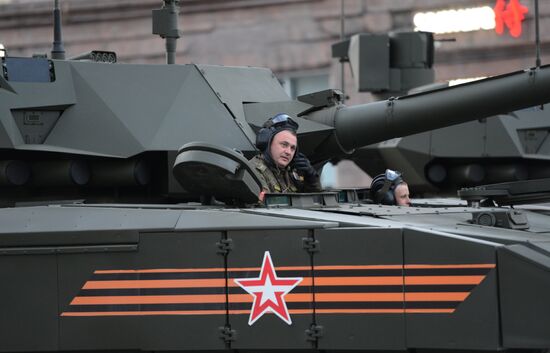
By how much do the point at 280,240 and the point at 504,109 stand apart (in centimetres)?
291

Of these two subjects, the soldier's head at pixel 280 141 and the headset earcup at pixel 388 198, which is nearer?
the soldier's head at pixel 280 141

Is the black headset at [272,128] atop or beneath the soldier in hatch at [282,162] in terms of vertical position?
atop

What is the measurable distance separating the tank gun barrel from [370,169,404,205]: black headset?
63 centimetres

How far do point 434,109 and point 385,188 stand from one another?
0.79m

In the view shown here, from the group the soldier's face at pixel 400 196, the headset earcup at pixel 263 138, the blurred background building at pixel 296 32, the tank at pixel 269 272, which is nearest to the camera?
the tank at pixel 269 272

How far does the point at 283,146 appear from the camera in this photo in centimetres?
901

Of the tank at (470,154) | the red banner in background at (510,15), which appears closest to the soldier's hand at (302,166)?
the tank at (470,154)

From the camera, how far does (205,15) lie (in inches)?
1126

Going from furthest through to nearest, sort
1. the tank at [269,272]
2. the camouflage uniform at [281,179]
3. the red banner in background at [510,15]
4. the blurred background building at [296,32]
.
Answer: the blurred background building at [296,32] < the red banner in background at [510,15] < the camouflage uniform at [281,179] < the tank at [269,272]

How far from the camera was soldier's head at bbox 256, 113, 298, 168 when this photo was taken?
9.01 metres

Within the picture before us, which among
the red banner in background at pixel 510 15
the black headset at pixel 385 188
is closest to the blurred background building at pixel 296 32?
the red banner in background at pixel 510 15

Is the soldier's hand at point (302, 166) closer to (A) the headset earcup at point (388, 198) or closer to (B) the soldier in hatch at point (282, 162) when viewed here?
(B) the soldier in hatch at point (282, 162)

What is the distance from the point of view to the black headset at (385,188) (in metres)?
9.78

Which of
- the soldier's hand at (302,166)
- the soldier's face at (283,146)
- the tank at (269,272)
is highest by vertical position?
the soldier's face at (283,146)
